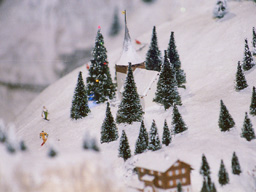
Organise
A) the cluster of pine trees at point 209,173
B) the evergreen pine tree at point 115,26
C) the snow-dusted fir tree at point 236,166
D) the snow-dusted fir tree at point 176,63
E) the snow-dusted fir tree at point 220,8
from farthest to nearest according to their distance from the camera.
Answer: the snow-dusted fir tree at point 220,8, the snow-dusted fir tree at point 176,63, the evergreen pine tree at point 115,26, the snow-dusted fir tree at point 236,166, the cluster of pine trees at point 209,173

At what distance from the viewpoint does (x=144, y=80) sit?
123 ft

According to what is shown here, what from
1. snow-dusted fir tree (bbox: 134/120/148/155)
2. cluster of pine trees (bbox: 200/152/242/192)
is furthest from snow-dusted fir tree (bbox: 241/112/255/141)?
snow-dusted fir tree (bbox: 134/120/148/155)

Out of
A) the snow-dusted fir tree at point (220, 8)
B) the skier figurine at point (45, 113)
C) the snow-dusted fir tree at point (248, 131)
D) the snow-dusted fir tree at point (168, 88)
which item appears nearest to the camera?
the snow-dusted fir tree at point (248, 131)

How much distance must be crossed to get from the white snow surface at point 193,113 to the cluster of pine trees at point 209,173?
368mm

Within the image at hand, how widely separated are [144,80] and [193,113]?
7114 millimetres

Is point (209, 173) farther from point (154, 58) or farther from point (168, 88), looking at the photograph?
point (154, 58)

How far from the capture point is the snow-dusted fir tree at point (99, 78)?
39750 millimetres

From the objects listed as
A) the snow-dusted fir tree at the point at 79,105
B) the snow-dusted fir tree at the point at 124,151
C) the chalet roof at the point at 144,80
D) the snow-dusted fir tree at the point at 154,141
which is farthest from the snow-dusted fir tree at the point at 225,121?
the snow-dusted fir tree at the point at 79,105

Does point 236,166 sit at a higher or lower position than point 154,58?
lower

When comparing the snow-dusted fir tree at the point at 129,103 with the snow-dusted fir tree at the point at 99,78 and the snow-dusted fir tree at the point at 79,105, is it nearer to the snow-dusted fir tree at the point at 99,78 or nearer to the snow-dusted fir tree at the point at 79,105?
the snow-dusted fir tree at the point at 79,105

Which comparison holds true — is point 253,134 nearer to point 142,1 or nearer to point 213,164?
point 213,164

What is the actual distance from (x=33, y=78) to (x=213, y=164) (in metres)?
15.0

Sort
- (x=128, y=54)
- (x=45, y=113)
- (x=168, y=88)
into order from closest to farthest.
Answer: (x=168, y=88), (x=45, y=113), (x=128, y=54)

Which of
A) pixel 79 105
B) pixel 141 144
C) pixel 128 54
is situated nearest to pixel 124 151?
pixel 141 144
